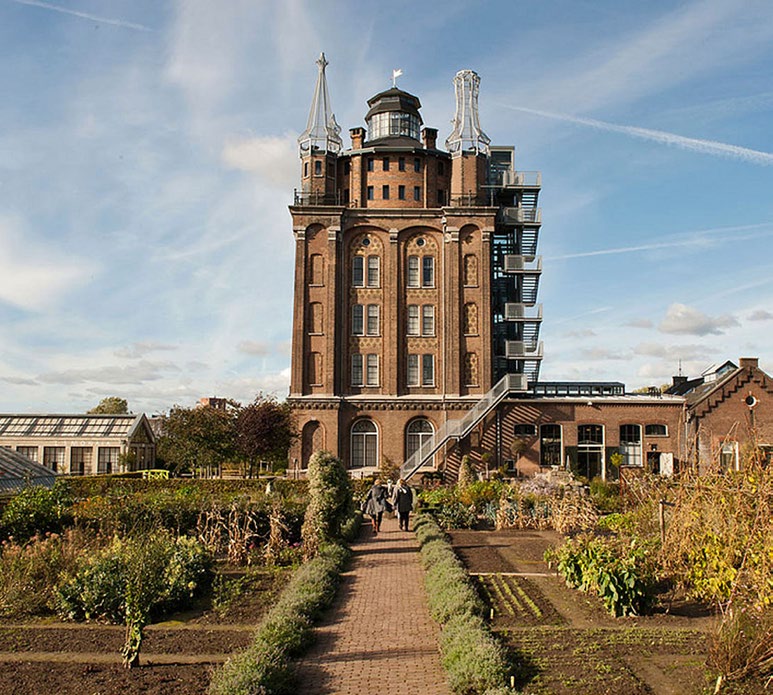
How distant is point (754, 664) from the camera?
8211 millimetres

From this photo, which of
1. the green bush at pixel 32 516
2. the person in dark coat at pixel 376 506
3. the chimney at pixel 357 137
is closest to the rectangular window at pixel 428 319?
the chimney at pixel 357 137

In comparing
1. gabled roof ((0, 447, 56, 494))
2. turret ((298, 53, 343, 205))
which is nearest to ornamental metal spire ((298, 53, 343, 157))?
turret ((298, 53, 343, 205))

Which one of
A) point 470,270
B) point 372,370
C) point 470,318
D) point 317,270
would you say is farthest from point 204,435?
point 470,270

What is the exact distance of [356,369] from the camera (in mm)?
43719

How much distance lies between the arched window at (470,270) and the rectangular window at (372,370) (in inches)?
269

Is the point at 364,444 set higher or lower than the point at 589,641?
higher

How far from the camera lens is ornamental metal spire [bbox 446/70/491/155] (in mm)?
47062

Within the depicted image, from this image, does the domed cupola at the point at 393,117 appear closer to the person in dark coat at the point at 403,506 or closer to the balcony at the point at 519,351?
the balcony at the point at 519,351

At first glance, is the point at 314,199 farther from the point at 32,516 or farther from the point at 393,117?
the point at 32,516

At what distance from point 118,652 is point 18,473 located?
53.5 feet

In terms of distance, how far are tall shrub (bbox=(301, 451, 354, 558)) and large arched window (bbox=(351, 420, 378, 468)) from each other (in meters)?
24.7

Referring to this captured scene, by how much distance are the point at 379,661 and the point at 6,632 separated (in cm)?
511

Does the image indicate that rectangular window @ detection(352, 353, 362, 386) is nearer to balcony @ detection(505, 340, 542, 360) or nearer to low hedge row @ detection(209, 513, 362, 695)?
balcony @ detection(505, 340, 542, 360)

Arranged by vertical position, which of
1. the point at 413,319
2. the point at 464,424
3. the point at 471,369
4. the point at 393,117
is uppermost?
the point at 393,117
